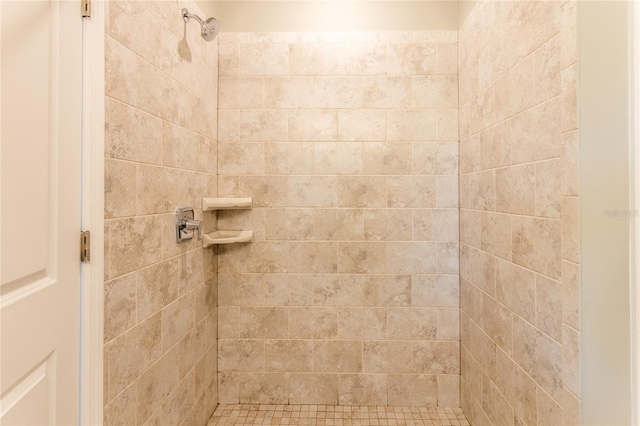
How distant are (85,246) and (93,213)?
10 centimetres

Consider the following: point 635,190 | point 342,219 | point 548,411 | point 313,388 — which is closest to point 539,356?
point 548,411

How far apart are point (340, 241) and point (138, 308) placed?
1.06 meters

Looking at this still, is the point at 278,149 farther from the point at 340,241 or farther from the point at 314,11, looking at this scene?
the point at 314,11

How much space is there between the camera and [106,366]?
3.38 feet

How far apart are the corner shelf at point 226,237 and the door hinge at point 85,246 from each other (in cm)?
72

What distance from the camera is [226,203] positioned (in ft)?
5.91

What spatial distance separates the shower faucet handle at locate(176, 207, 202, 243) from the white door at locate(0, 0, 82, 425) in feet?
1.63

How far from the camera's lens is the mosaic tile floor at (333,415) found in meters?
1.78

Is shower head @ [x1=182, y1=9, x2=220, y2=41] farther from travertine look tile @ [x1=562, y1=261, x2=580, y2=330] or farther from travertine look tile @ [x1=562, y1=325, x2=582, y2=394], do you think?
travertine look tile @ [x1=562, y1=325, x2=582, y2=394]

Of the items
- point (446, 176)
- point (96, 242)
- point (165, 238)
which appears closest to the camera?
point (96, 242)

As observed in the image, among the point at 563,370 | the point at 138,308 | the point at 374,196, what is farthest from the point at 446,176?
the point at 138,308

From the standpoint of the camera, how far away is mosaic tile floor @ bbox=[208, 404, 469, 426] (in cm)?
178

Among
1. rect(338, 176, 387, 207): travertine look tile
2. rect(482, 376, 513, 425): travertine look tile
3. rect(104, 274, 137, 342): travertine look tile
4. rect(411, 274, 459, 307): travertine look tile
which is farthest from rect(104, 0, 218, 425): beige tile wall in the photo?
rect(482, 376, 513, 425): travertine look tile

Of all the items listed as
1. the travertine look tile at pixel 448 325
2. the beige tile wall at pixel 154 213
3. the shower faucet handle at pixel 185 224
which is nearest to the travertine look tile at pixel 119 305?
the beige tile wall at pixel 154 213
